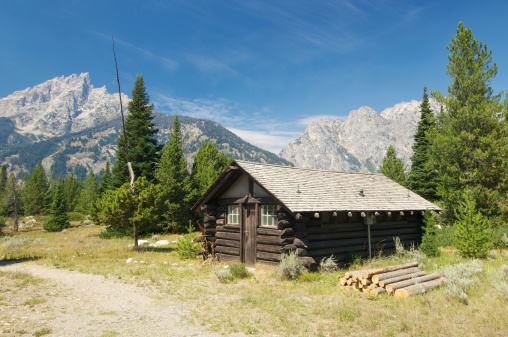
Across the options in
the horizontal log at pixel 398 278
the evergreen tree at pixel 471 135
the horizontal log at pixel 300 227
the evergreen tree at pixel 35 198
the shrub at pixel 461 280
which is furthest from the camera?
the evergreen tree at pixel 35 198

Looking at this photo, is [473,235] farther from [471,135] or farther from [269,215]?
[471,135]

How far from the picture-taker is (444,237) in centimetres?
1995

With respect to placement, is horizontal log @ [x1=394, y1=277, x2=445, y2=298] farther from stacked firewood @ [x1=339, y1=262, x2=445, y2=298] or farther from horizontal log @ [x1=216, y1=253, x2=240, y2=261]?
horizontal log @ [x1=216, y1=253, x2=240, y2=261]

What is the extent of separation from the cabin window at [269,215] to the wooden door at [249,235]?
40cm

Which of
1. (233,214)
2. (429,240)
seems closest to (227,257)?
(233,214)

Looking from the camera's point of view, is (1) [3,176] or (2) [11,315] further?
(1) [3,176]

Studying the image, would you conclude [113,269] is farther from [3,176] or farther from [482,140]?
[3,176]

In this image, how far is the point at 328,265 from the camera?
41.0 ft

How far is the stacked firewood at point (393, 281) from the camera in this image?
29.4ft

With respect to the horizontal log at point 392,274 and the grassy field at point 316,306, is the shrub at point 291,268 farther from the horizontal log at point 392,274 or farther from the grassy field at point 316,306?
the horizontal log at point 392,274

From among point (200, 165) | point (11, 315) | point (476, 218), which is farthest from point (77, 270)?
point (200, 165)

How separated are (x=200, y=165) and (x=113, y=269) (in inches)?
1020

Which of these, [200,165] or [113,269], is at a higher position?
[200,165]

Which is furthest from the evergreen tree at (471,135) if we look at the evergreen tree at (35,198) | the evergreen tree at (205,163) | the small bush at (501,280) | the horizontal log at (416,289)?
the evergreen tree at (35,198)
